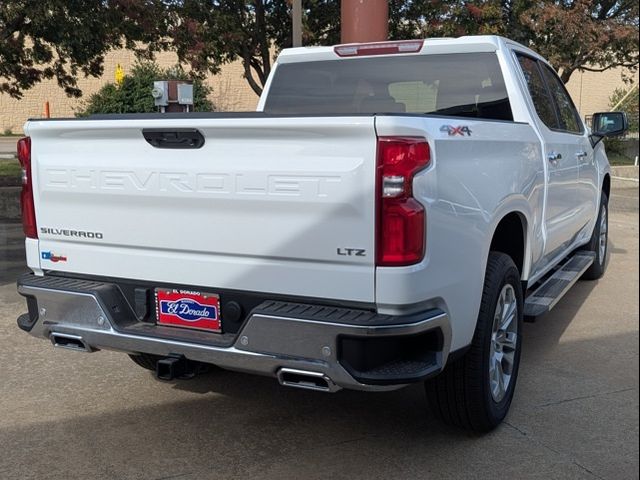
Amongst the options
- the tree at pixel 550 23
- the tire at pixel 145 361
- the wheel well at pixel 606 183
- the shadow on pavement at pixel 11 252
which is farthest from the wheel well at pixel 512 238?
the tree at pixel 550 23

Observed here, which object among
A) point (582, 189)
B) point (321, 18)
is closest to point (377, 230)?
point (582, 189)

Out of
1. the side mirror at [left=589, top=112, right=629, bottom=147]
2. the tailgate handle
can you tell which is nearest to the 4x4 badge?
the tailgate handle

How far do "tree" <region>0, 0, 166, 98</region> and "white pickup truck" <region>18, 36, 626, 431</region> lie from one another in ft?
26.8

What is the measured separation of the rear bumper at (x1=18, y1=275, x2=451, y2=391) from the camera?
2.89m

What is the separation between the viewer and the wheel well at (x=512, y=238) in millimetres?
3980

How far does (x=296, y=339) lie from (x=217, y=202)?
702 millimetres

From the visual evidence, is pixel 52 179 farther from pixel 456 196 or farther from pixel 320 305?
pixel 456 196

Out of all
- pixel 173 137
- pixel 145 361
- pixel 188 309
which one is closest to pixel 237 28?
pixel 145 361

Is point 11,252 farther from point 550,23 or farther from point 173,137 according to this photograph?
point 550,23

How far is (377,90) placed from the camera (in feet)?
16.3

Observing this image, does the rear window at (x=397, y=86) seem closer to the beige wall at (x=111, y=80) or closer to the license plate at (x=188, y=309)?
the license plate at (x=188, y=309)

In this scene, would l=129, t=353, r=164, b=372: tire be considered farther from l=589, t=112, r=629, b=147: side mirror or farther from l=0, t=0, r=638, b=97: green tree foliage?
l=0, t=0, r=638, b=97: green tree foliage

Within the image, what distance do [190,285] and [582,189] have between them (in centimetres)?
364

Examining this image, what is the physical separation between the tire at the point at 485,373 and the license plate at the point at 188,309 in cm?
114
